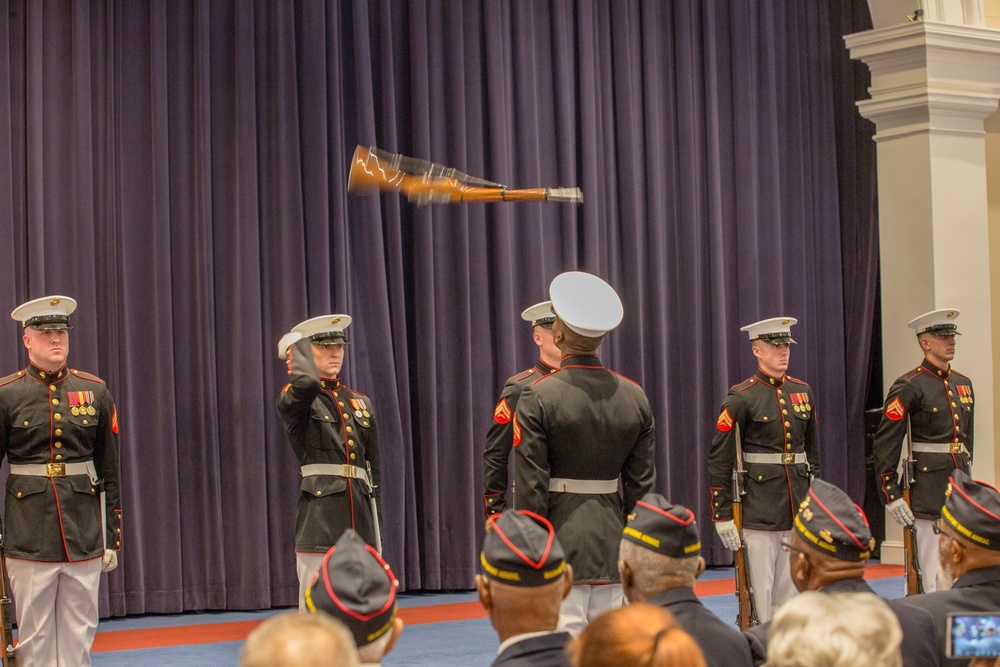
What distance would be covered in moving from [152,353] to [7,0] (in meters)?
1.90

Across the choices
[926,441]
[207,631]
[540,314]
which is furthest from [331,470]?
[926,441]

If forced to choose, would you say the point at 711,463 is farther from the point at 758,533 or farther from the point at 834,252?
the point at 834,252

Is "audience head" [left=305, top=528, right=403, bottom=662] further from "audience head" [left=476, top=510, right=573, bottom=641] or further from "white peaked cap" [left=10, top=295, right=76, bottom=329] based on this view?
"white peaked cap" [left=10, top=295, right=76, bottom=329]

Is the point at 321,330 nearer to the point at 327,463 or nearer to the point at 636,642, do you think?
the point at 327,463

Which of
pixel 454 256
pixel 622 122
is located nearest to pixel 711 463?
pixel 454 256

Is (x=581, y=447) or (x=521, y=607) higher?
(x=581, y=447)

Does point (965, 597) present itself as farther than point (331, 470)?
No

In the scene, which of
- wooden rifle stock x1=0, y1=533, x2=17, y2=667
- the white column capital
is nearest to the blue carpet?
wooden rifle stock x1=0, y1=533, x2=17, y2=667

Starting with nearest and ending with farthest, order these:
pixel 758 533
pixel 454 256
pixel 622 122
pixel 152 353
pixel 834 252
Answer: pixel 758 533, pixel 152 353, pixel 454 256, pixel 622 122, pixel 834 252

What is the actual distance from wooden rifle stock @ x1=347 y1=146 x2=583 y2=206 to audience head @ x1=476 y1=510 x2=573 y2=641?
253 cm

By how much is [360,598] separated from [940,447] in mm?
4821

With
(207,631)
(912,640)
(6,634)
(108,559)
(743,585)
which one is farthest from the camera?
(207,631)

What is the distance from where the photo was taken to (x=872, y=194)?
8383 mm

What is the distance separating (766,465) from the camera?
5934 mm
